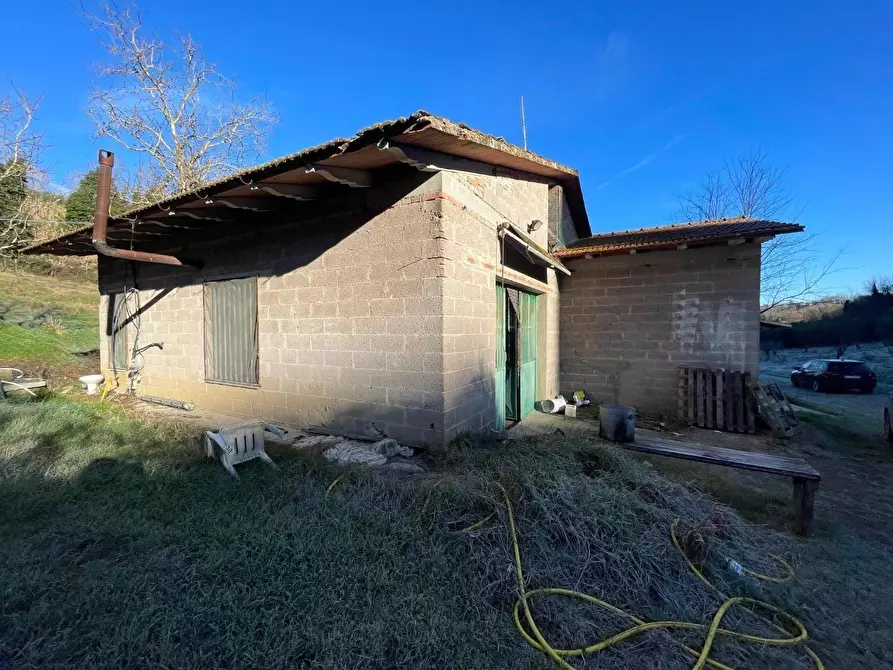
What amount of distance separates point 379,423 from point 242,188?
122 inches

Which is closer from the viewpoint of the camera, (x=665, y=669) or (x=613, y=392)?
(x=665, y=669)

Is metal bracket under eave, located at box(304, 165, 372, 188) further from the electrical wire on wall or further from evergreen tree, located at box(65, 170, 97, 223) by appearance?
evergreen tree, located at box(65, 170, 97, 223)

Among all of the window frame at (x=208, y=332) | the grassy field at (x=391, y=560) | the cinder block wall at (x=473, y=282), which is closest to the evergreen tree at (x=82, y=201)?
the window frame at (x=208, y=332)

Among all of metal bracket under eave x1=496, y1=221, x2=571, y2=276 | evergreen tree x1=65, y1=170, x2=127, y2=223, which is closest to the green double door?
metal bracket under eave x1=496, y1=221, x2=571, y2=276

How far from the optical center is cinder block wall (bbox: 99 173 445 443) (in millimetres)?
4391

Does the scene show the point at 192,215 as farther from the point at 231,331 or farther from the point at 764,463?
the point at 764,463

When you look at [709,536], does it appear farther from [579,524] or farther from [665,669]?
[665,669]

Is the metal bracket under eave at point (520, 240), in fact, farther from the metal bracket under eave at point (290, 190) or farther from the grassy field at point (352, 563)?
the grassy field at point (352, 563)

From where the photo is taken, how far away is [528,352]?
716 centimetres

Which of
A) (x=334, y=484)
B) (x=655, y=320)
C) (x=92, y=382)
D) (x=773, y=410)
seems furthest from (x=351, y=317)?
(x=773, y=410)

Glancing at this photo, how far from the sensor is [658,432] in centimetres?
677

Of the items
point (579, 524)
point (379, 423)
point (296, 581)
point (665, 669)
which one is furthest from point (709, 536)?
point (379, 423)

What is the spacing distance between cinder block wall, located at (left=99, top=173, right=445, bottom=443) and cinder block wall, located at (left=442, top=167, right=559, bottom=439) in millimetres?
167

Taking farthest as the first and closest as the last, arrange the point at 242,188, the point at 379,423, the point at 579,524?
the point at 379,423, the point at 242,188, the point at 579,524
